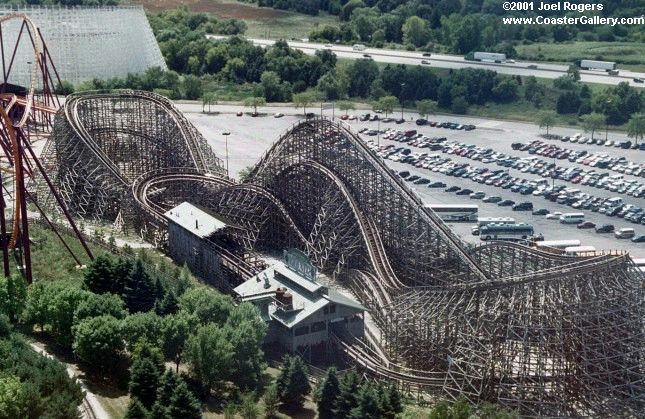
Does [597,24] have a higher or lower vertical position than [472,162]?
higher

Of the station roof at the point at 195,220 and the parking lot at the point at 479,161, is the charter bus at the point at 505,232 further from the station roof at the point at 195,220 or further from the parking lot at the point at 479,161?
the station roof at the point at 195,220

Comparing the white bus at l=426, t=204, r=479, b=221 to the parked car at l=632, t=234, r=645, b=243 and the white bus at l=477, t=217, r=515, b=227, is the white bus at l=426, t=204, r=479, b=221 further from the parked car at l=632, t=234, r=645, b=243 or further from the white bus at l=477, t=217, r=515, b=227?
the parked car at l=632, t=234, r=645, b=243

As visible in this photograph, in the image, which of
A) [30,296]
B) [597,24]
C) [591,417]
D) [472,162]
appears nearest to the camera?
[591,417]

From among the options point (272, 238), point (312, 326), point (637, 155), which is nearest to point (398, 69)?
point (637, 155)

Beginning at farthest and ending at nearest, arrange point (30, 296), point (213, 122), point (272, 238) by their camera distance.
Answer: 1. point (213, 122)
2. point (272, 238)
3. point (30, 296)

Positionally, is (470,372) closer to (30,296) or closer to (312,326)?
(312,326)

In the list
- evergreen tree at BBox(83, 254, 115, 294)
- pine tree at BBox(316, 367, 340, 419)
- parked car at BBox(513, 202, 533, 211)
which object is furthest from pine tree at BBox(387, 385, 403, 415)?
parked car at BBox(513, 202, 533, 211)

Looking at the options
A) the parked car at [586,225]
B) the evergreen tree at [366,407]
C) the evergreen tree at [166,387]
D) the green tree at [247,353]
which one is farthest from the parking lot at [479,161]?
the evergreen tree at [166,387]

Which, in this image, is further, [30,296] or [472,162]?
[472,162]

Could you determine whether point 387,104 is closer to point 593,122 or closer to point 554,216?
point 593,122
